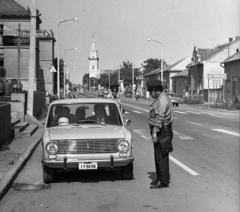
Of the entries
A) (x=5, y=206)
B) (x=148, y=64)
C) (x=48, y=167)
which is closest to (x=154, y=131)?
(x=48, y=167)

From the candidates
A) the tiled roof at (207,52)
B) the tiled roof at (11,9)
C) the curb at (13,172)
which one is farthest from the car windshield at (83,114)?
the tiled roof at (207,52)

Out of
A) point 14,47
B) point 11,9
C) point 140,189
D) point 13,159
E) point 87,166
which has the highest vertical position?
point 11,9

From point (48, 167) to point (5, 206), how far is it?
1.46 meters

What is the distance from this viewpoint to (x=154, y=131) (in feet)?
23.9

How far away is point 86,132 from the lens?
786cm

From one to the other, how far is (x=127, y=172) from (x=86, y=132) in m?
1.09

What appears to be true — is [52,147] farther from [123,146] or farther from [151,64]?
[151,64]

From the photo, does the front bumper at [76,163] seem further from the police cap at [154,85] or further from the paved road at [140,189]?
the police cap at [154,85]

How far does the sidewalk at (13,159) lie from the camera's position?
7586mm

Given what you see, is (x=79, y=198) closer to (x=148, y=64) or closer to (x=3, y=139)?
(x=3, y=139)

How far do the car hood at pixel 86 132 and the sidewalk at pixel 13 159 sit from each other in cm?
111

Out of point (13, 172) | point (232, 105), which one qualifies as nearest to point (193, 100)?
point (232, 105)

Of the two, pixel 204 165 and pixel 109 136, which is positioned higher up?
pixel 109 136

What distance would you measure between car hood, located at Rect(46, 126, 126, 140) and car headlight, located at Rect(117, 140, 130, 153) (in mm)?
116
